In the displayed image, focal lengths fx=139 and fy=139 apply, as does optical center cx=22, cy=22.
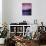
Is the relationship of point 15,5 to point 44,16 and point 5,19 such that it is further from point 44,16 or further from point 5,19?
point 44,16

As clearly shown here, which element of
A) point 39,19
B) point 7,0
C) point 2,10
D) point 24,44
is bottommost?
point 24,44

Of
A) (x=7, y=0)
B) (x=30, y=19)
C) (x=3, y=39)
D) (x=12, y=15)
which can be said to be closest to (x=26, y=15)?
(x=30, y=19)

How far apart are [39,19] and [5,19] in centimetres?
155

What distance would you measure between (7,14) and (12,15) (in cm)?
23

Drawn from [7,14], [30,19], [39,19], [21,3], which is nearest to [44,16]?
[39,19]

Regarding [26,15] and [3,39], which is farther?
[26,15]

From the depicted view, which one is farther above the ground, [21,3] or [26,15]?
[21,3]

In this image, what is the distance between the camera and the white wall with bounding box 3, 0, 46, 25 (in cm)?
630

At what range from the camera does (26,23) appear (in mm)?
6098

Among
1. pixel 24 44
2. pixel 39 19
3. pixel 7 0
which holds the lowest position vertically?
pixel 24 44

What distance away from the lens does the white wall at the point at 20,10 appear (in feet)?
20.7

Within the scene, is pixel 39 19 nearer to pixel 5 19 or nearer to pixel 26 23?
pixel 26 23

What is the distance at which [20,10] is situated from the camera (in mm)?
6348

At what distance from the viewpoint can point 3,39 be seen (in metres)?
3.13
